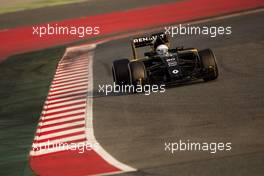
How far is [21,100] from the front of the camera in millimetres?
22078

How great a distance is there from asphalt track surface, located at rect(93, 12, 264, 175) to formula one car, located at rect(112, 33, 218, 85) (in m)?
0.29

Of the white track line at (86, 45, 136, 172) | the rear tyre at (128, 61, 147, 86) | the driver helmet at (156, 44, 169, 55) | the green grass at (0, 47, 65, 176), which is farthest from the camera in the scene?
the driver helmet at (156, 44, 169, 55)

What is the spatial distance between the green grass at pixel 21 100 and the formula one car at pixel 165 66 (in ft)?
7.50

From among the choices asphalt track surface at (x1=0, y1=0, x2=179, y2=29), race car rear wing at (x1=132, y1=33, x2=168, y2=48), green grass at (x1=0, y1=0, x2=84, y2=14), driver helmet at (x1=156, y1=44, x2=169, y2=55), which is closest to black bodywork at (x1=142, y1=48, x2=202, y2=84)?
driver helmet at (x1=156, y1=44, x2=169, y2=55)

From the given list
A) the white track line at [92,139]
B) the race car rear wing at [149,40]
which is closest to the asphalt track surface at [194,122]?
the white track line at [92,139]

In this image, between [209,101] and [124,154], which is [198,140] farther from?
[209,101]

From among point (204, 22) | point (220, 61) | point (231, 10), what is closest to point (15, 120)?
point (220, 61)

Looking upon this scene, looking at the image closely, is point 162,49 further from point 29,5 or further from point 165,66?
point 29,5

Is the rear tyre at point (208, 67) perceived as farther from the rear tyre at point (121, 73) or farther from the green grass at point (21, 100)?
the green grass at point (21, 100)

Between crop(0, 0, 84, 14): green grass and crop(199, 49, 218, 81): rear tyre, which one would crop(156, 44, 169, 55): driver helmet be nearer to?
crop(199, 49, 218, 81): rear tyre

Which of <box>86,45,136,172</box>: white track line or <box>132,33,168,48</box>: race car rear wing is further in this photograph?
<box>132,33,168,48</box>: race car rear wing

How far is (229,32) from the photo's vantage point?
30.0 m

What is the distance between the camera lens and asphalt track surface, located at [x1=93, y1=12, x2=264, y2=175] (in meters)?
12.8

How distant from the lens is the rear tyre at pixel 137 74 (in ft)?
65.6
